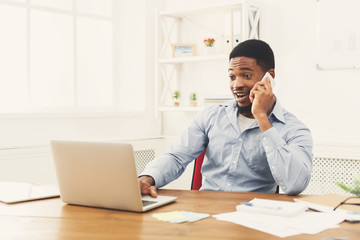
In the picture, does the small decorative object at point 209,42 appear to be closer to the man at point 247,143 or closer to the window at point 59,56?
the window at point 59,56

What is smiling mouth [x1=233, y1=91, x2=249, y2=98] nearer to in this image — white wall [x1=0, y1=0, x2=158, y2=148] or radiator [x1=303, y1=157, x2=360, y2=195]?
radiator [x1=303, y1=157, x2=360, y2=195]

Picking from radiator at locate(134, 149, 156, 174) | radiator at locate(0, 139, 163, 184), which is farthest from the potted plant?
radiator at locate(0, 139, 163, 184)

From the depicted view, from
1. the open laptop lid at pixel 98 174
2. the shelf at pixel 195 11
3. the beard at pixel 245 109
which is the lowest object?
the open laptop lid at pixel 98 174

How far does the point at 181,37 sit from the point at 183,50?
0.26 meters

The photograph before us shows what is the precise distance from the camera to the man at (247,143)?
1.79 metres

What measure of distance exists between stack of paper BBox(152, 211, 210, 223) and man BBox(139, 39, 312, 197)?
39 cm

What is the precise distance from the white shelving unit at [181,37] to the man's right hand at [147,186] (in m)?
1.85

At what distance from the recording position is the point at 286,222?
1266mm

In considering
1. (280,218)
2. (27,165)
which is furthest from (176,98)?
(280,218)

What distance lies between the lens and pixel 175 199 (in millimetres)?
1555

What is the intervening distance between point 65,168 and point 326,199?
0.89 m

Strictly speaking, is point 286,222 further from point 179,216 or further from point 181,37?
point 181,37

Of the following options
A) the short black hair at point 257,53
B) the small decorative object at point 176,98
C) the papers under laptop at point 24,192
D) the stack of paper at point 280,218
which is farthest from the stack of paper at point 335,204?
the small decorative object at point 176,98

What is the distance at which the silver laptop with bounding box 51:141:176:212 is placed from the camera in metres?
1.34
